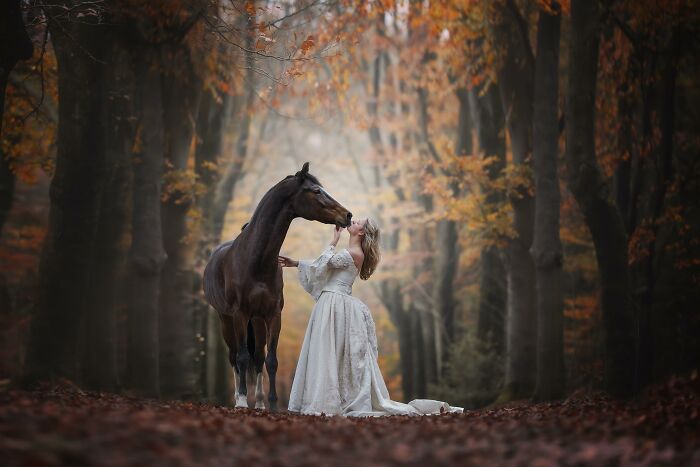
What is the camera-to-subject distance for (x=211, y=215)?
19.4 metres

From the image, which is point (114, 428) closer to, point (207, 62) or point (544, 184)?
point (544, 184)

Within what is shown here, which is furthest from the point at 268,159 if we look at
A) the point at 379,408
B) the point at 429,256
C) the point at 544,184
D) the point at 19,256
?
the point at 379,408

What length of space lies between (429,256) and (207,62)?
31.9ft

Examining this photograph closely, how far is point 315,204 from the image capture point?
380 inches

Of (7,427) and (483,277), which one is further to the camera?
(483,277)

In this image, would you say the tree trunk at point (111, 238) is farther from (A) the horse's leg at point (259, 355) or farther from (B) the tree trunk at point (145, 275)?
(A) the horse's leg at point (259, 355)

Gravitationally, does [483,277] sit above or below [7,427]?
above

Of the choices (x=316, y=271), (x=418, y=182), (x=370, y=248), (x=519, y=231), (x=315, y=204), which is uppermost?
(x=418, y=182)

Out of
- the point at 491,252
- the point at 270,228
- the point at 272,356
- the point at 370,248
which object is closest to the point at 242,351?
the point at 272,356

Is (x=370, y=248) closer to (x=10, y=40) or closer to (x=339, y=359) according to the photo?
(x=339, y=359)

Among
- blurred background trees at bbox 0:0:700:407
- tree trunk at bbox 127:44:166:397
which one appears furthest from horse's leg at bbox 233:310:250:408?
tree trunk at bbox 127:44:166:397

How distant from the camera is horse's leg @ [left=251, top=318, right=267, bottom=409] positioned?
10.0 meters

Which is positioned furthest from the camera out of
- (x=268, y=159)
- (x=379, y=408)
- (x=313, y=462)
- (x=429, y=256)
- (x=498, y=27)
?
(x=268, y=159)

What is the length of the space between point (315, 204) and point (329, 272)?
1.37 meters
